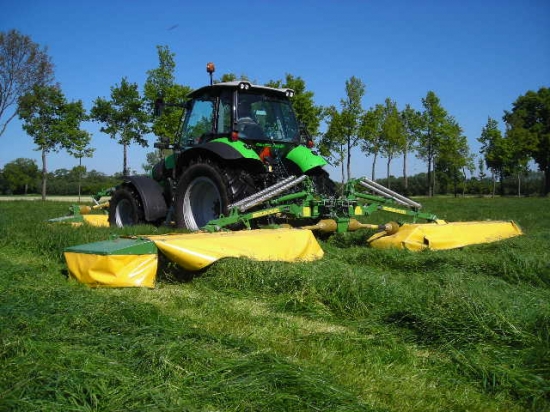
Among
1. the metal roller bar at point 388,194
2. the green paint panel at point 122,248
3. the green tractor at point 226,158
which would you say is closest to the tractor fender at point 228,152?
the green tractor at point 226,158

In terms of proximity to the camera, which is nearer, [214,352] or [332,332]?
[214,352]

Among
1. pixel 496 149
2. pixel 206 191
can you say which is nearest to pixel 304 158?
pixel 206 191

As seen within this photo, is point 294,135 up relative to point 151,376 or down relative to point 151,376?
up

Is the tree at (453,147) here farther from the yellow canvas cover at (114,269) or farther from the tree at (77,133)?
the yellow canvas cover at (114,269)

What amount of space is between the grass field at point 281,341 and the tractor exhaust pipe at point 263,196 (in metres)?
1.46

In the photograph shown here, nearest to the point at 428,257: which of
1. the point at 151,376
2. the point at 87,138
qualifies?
the point at 151,376

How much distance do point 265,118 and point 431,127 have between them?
29.1m

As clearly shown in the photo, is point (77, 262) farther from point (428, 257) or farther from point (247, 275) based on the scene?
point (428, 257)

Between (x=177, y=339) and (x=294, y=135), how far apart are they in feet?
17.6

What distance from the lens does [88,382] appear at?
2.06 m

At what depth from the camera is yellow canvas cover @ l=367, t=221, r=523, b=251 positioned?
602cm

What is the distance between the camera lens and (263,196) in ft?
20.0

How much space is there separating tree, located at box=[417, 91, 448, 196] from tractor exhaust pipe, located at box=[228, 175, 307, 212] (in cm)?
2983

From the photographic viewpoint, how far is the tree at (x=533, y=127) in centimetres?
3822
